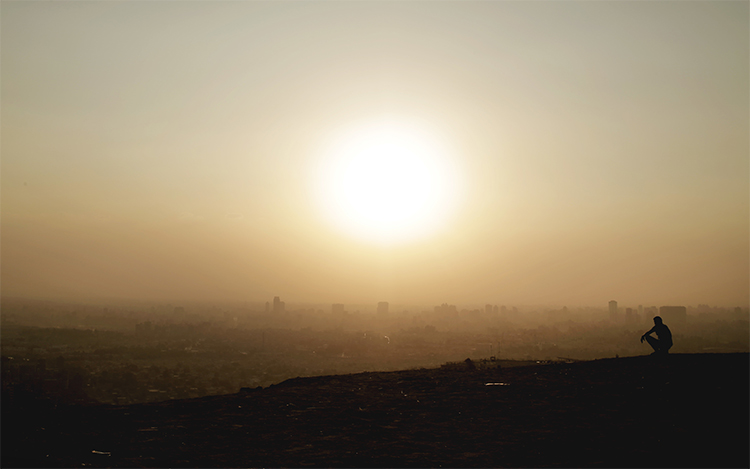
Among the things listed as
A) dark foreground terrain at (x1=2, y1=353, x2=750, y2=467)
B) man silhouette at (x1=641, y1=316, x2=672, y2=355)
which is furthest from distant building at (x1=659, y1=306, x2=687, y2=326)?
dark foreground terrain at (x1=2, y1=353, x2=750, y2=467)

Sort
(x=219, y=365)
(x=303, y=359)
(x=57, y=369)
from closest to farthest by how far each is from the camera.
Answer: (x=57, y=369) → (x=219, y=365) → (x=303, y=359)

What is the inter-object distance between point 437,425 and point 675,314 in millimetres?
118422

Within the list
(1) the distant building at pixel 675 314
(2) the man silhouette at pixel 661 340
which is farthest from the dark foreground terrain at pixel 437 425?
(1) the distant building at pixel 675 314

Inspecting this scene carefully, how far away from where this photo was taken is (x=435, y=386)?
34.1 ft

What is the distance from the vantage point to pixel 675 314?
354 ft

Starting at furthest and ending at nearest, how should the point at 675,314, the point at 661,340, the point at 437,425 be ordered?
the point at 675,314
the point at 661,340
the point at 437,425

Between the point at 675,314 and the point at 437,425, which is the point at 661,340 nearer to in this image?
the point at 437,425

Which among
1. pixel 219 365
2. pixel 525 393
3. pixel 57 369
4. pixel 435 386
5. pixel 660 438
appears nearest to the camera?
pixel 660 438

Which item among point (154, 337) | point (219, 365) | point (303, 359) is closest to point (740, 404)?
Result: point (219, 365)

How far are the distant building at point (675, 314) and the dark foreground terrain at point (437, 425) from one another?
103 meters

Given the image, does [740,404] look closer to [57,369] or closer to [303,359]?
[57,369]

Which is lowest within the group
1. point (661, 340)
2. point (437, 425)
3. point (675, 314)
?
point (437, 425)

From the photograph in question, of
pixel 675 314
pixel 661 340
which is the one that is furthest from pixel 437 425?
pixel 675 314

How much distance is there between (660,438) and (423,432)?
304cm
